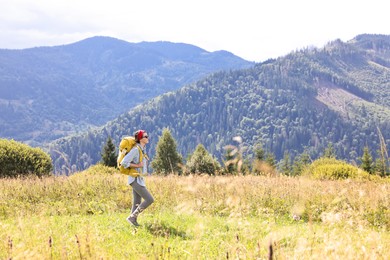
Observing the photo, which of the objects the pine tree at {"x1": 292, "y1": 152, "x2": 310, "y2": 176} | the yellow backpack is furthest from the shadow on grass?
the pine tree at {"x1": 292, "y1": 152, "x2": 310, "y2": 176}

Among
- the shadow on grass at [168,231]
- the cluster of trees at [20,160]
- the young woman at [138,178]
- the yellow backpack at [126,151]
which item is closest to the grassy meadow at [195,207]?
the shadow on grass at [168,231]

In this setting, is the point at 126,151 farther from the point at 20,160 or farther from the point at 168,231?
the point at 20,160

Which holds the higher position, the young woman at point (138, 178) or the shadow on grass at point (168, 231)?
the young woman at point (138, 178)

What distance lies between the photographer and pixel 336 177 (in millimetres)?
17094

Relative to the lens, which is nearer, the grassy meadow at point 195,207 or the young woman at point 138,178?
the grassy meadow at point 195,207

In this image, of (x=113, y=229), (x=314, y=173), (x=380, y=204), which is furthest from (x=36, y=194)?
(x=314, y=173)

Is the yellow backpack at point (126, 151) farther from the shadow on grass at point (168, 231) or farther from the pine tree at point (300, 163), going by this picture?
the pine tree at point (300, 163)

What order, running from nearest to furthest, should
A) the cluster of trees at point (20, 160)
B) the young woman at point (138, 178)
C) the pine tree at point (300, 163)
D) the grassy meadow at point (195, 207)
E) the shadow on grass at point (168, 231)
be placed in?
the shadow on grass at point (168, 231) → the grassy meadow at point (195, 207) → the young woman at point (138, 178) → the cluster of trees at point (20, 160) → the pine tree at point (300, 163)

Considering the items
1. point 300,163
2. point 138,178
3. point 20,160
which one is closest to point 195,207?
point 138,178

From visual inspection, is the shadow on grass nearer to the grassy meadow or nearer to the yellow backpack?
the grassy meadow

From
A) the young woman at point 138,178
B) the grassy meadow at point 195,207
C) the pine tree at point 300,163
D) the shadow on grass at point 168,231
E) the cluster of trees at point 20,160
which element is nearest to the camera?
the shadow on grass at point 168,231

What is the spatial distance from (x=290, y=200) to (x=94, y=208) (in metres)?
Answer: 5.60

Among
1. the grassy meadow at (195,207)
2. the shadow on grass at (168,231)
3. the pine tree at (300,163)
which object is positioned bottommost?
the pine tree at (300,163)

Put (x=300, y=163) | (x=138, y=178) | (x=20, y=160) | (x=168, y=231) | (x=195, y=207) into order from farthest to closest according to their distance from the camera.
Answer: (x=300, y=163) → (x=20, y=160) → (x=195, y=207) → (x=138, y=178) → (x=168, y=231)
